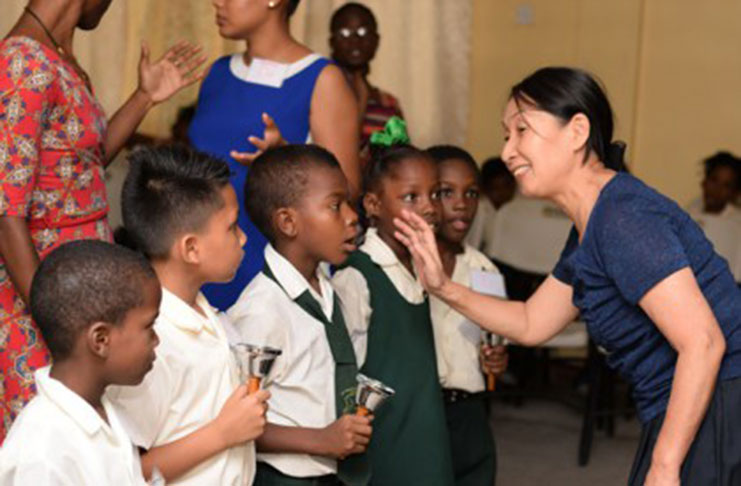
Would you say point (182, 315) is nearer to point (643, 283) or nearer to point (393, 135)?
point (643, 283)

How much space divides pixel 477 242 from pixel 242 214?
11.3ft

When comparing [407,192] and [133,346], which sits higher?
[133,346]

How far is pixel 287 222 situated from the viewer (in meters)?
2.71

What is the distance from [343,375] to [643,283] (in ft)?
2.48

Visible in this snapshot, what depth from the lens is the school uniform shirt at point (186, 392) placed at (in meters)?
2.08

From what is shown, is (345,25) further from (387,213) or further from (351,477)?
(351,477)

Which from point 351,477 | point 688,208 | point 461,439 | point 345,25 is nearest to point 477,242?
point 688,208

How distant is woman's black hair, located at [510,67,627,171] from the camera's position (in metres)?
2.43

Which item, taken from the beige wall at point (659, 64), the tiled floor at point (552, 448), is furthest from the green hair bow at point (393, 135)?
the beige wall at point (659, 64)

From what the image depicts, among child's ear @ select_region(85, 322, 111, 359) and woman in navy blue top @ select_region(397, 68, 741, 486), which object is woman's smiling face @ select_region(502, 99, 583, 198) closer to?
woman in navy blue top @ select_region(397, 68, 741, 486)

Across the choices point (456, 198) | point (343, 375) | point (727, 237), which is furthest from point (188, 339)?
point (727, 237)

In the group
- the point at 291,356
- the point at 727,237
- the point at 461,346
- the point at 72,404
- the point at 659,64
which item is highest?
the point at 72,404

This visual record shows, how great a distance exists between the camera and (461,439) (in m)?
3.41

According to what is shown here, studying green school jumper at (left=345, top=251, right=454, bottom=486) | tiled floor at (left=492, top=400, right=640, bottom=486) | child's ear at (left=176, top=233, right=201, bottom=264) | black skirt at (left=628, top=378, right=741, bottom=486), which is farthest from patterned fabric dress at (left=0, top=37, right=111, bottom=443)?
tiled floor at (left=492, top=400, right=640, bottom=486)
